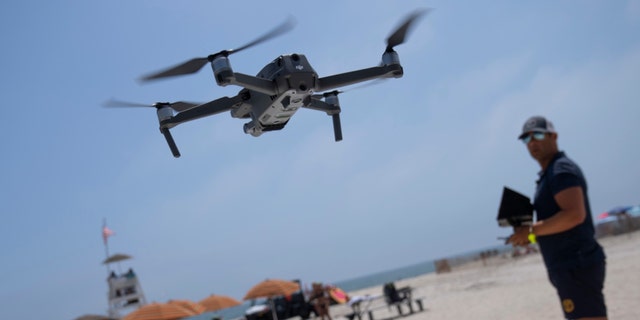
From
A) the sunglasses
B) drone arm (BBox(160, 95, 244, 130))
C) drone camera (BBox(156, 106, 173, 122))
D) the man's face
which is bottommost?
the man's face

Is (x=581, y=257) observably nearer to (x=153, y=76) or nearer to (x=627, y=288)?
(x=153, y=76)

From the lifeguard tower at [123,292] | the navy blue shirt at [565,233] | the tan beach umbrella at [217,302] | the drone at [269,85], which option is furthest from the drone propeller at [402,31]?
the lifeguard tower at [123,292]

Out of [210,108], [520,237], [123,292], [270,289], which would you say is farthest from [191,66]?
[123,292]

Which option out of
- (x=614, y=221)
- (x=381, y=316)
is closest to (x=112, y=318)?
(x=381, y=316)

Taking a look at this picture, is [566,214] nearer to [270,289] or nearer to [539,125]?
[539,125]

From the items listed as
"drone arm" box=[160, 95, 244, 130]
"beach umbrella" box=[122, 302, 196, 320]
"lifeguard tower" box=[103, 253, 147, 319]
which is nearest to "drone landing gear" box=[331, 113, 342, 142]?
"drone arm" box=[160, 95, 244, 130]

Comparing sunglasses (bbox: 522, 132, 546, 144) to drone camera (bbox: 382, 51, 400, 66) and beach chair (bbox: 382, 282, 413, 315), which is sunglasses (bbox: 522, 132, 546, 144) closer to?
drone camera (bbox: 382, 51, 400, 66)

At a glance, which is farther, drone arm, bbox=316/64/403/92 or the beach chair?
the beach chair
